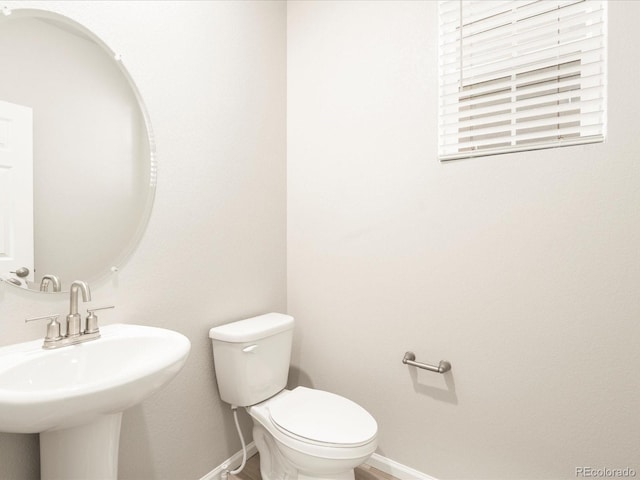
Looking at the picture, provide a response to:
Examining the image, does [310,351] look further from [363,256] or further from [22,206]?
[22,206]

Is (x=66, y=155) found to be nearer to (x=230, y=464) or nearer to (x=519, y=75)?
(x=230, y=464)

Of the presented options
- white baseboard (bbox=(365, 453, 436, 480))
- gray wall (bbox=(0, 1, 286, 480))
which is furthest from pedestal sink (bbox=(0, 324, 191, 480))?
white baseboard (bbox=(365, 453, 436, 480))

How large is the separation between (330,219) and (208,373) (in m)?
0.91

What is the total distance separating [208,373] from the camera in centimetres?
152

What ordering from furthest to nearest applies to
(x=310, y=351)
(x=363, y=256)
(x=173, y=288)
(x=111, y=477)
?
(x=310, y=351) < (x=363, y=256) < (x=173, y=288) < (x=111, y=477)

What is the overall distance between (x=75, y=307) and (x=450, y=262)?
1349mm

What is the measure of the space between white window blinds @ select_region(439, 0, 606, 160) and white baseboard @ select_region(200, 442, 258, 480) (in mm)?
1671

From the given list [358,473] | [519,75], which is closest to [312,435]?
[358,473]

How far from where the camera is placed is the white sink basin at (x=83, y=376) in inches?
27.7

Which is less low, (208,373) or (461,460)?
(208,373)

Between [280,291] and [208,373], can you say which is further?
[280,291]

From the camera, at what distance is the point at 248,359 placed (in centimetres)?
145

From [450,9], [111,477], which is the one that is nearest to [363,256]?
[450,9]

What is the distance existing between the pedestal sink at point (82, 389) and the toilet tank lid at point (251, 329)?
13.7 inches
